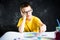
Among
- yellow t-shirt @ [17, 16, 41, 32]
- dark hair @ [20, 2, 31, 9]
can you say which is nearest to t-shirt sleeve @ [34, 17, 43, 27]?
yellow t-shirt @ [17, 16, 41, 32]

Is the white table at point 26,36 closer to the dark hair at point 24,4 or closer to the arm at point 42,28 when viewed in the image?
the arm at point 42,28

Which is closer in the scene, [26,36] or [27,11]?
[26,36]

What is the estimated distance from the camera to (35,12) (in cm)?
141

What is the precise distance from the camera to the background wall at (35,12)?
1.41 metres

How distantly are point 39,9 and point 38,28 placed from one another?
135 millimetres

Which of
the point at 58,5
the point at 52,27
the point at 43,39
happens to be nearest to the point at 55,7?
the point at 58,5

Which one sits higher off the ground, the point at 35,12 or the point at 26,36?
the point at 35,12

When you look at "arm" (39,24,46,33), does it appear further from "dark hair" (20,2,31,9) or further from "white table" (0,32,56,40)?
"dark hair" (20,2,31,9)

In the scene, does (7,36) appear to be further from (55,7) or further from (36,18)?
(55,7)

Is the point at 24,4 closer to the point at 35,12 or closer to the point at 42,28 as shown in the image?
the point at 35,12

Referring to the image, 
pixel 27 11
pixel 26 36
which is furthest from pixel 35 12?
pixel 26 36

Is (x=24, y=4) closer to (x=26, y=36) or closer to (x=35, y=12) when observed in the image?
(x=35, y=12)

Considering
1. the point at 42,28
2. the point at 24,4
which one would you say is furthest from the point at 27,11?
the point at 42,28

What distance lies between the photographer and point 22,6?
1402 millimetres
